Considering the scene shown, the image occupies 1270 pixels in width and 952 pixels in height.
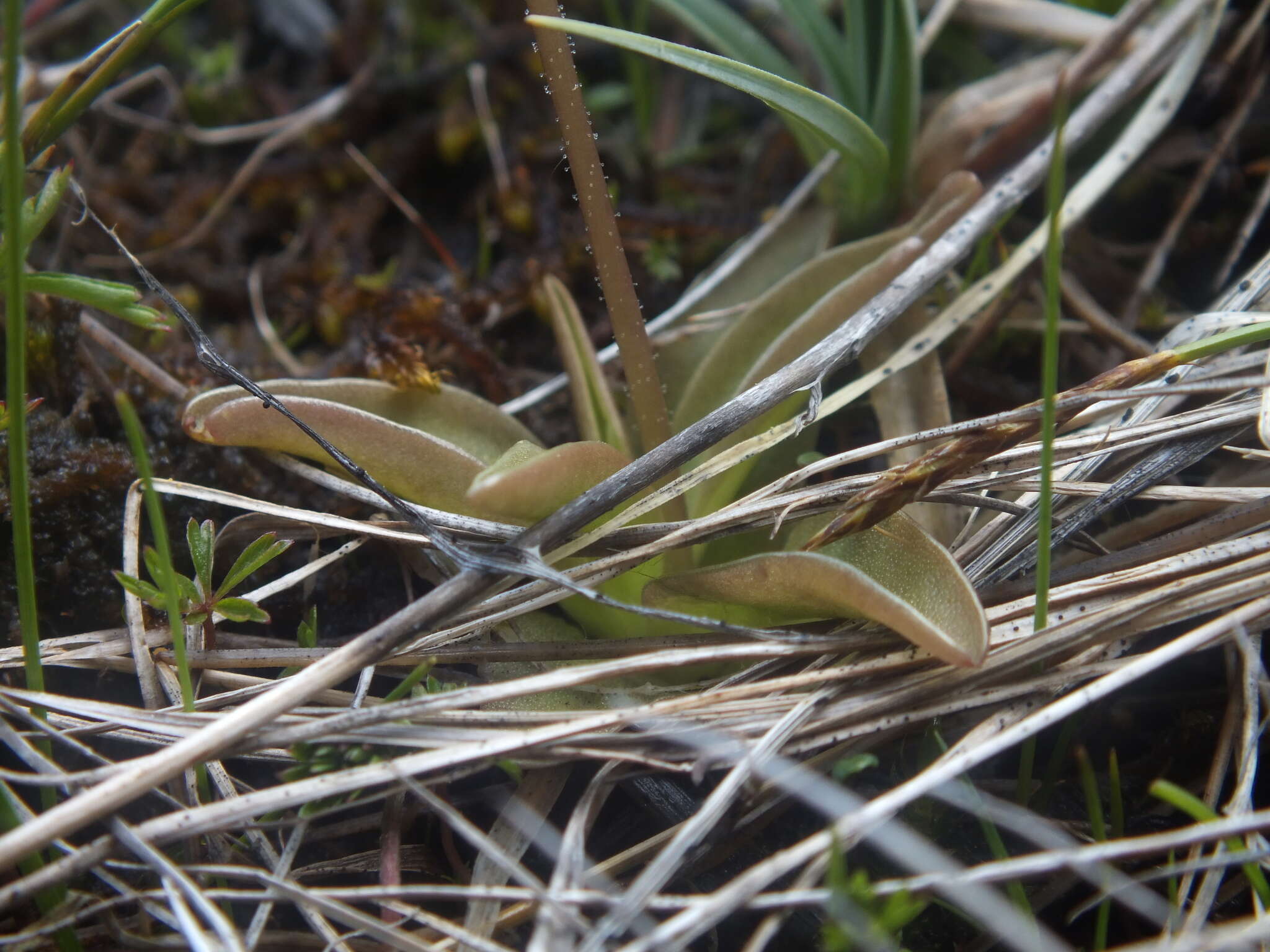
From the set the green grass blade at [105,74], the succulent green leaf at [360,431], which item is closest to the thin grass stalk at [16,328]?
the succulent green leaf at [360,431]

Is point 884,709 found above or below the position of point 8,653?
below

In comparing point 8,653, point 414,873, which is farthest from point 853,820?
point 8,653

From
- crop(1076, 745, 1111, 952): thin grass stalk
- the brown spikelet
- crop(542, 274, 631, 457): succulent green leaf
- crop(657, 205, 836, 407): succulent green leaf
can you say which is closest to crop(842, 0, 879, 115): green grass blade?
crop(657, 205, 836, 407): succulent green leaf

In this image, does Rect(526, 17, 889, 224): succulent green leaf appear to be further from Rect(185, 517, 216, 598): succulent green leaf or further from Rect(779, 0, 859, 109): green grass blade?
Rect(185, 517, 216, 598): succulent green leaf

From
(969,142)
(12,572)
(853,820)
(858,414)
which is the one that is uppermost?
(969,142)

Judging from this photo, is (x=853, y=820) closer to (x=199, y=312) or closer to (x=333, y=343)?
(x=333, y=343)

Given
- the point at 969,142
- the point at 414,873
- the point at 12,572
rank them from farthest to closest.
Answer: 1. the point at 969,142
2. the point at 12,572
3. the point at 414,873

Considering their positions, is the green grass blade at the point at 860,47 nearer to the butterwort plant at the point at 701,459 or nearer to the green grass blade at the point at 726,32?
the green grass blade at the point at 726,32
